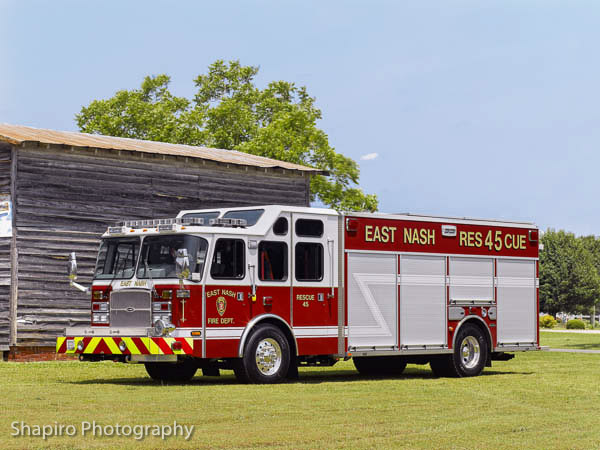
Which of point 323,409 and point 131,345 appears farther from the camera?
point 131,345

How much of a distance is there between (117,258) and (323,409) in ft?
19.1

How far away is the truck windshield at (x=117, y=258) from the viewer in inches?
691

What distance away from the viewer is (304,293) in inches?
713

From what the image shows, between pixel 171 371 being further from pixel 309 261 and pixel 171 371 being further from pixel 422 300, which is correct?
pixel 422 300

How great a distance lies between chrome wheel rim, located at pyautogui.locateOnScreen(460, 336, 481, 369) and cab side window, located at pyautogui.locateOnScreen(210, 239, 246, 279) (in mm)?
5361

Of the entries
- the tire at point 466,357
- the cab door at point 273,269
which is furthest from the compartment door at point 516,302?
the cab door at point 273,269

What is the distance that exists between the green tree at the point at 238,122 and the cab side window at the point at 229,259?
31897 millimetres

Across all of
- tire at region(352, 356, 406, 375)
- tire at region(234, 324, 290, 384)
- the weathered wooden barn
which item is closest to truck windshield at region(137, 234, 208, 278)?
tire at region(234, 324, 290, 384)

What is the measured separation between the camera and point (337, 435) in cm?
1097

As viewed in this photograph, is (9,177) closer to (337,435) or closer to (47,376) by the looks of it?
(47,376)

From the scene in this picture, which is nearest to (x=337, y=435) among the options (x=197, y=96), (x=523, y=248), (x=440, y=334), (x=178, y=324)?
(x=178, y=324)

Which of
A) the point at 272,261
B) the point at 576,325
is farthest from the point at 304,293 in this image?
the point at 576,325

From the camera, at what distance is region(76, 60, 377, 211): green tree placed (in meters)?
51.5

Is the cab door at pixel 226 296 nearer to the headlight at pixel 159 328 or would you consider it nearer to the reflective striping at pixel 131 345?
the reflective striping at pixel 131 345
